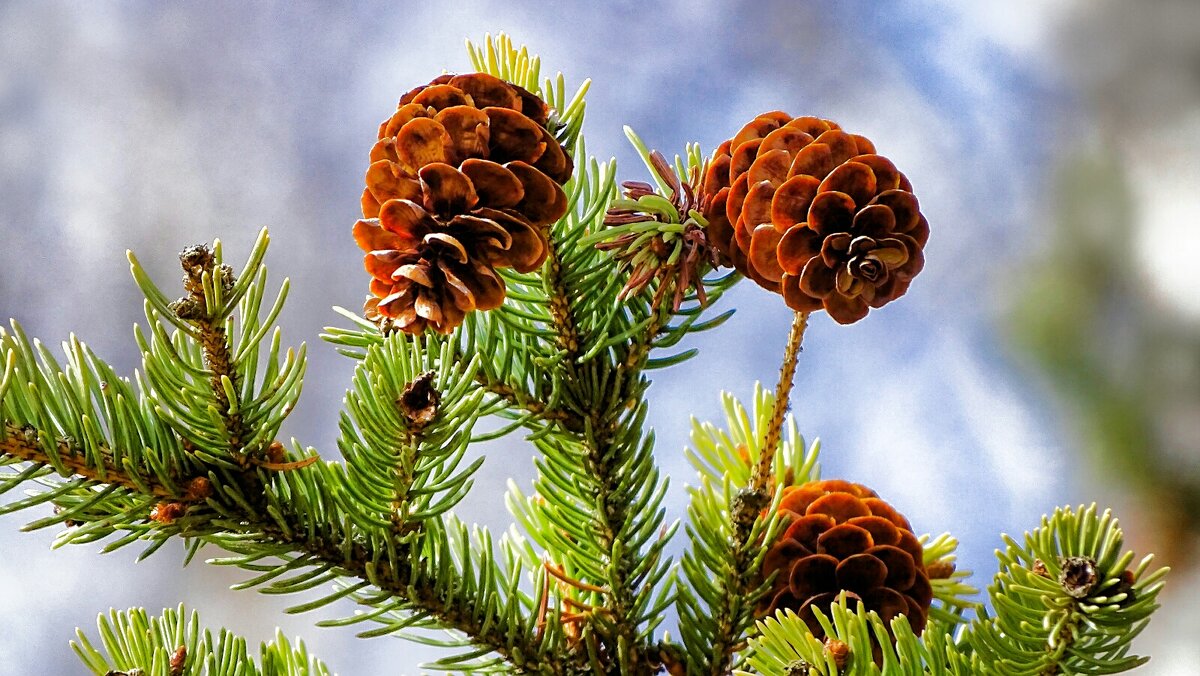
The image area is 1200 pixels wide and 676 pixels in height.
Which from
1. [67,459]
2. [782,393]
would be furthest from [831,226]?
[67,459]

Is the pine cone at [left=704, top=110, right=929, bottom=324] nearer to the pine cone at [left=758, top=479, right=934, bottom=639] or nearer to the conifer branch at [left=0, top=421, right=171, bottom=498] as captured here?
the pine cone at [left=758, top=479, right=934, bottom=639]

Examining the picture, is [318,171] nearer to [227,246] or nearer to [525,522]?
[227,246]

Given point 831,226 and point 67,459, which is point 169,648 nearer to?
point 67,459

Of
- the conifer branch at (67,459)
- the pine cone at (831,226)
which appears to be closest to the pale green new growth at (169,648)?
the conifer branch at (67,459)

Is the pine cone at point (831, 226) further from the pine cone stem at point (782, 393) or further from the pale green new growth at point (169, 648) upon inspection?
the pale green new growth at point (169, 648)

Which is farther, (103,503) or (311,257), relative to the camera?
(311,257)

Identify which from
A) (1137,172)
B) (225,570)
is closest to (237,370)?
(225,570)
